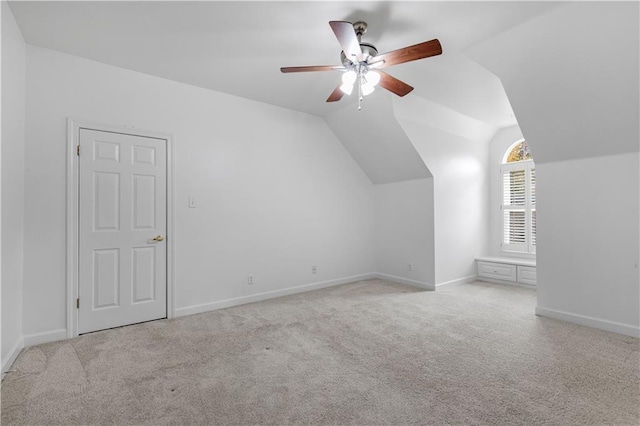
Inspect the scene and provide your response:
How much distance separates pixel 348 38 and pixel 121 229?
286 cm

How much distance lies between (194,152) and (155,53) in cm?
108

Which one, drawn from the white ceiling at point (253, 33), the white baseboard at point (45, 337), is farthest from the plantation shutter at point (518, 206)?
the white baseboard at point (45, 337)

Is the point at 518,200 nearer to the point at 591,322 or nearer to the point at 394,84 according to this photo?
the point at 591,322

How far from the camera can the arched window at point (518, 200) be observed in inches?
199

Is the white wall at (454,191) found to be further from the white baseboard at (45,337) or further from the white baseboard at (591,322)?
the white baseboard at (45,337)

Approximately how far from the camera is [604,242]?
9.75 ft

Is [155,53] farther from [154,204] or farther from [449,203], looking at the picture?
[449,203]

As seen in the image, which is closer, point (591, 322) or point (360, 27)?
point (360, 27)

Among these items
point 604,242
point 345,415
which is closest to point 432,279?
point 604,242

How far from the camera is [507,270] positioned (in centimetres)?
485

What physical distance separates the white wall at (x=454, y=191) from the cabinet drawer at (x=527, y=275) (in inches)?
26.9

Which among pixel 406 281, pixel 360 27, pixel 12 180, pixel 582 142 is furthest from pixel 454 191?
pixel 12 180

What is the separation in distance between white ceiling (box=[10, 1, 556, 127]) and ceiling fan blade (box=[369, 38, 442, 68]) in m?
0.33

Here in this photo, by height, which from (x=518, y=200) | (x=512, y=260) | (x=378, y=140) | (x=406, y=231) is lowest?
(x=512, y=260)
